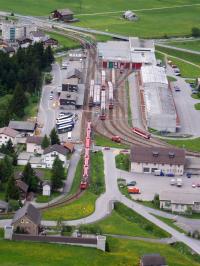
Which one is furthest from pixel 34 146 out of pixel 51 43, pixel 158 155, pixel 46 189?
pixel 51 43

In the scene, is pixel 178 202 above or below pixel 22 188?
below

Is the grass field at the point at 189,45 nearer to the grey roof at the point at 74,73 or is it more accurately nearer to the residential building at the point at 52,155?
the grey roof at the point at 74,73

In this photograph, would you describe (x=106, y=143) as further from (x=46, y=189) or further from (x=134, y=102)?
(x=134, y=102)

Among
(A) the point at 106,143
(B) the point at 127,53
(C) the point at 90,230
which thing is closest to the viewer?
(C) the point at 90,230

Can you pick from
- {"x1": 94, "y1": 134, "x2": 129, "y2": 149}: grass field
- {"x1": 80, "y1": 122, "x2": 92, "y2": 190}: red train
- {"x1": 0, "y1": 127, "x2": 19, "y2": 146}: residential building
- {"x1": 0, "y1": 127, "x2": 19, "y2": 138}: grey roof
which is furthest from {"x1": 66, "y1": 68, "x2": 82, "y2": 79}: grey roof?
{"x1": 0, "y1": 127, "x2": 19, "y2": 146}: residential building

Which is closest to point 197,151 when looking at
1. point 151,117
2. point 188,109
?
point 151,117

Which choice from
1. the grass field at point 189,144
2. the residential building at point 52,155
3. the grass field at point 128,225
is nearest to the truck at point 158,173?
the grass field at point 189,144

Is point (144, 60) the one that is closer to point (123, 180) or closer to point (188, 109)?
point (188, 109)
